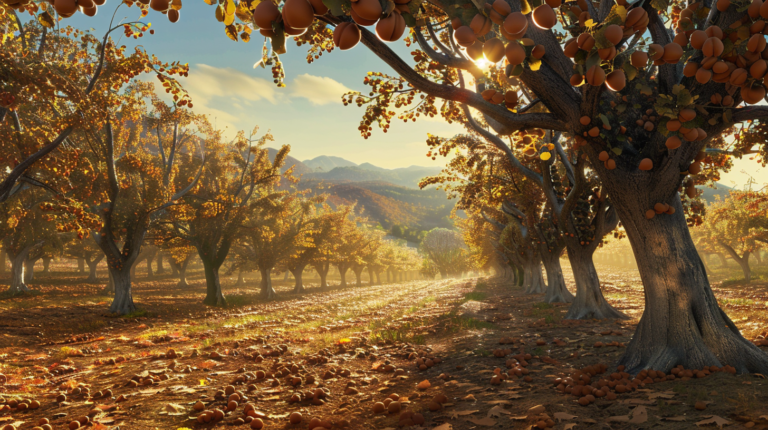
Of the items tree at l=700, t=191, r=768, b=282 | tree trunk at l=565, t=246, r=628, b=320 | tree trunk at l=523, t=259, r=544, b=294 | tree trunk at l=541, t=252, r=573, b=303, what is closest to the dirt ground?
tree trunk at l=565, t=246, r=628, b=320

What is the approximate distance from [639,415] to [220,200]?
2054cm

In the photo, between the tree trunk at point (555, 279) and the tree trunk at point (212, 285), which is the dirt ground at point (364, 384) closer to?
the tree trunk at point (555, 279)

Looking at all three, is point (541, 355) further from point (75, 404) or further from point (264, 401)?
point (75, 404)

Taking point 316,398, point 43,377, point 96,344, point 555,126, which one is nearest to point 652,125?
point 555,126

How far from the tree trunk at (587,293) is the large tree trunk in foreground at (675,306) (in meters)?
6.28

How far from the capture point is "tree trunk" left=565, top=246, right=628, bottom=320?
11.2 meters

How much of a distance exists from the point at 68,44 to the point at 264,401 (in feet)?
62.3

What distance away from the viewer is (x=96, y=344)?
9.18 meters

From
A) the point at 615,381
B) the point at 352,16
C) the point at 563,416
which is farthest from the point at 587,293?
the point at 352,16

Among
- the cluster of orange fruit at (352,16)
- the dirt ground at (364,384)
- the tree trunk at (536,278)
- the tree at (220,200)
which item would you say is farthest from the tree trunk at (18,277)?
the tree trunk at (536,278)

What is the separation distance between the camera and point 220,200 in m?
19.9

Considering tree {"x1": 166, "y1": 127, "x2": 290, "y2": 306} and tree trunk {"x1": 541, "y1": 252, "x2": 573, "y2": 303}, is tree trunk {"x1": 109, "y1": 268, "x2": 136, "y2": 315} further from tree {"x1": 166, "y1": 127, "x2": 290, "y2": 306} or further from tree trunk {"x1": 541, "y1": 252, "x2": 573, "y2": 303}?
tree trunk {"x1": 541, "y1": 252, "x2": 573, "y2": 303}

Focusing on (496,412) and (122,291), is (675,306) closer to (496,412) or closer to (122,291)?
(496,412)

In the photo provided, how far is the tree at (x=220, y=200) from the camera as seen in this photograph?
2210 cm
